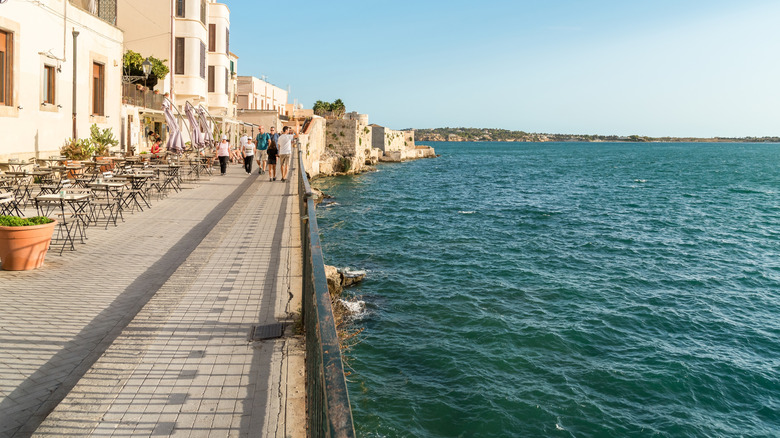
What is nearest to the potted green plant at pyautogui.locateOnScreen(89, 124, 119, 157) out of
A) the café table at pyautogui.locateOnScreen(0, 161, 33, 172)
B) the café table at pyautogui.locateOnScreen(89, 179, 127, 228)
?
the café table at pyautogui.locateOnScreen(0, 161, 33, 172)

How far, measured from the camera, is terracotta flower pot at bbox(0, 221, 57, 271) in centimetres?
803

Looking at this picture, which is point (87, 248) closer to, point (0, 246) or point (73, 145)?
point (0, 246)

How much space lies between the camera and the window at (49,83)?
58.5 feet

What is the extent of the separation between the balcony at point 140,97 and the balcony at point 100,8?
451cm

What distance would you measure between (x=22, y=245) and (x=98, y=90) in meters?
15.7

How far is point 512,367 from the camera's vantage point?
11.3 m

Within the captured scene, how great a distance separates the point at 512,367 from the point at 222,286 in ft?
20.6

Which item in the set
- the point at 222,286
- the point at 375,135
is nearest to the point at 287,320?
the point at 222,286

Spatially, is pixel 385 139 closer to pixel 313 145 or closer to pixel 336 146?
pixel 336 146

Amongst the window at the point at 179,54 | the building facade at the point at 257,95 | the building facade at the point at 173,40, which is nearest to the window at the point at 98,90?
the building facade at the point at 173,40

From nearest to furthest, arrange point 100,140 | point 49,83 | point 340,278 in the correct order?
point 340,278, point 49,83, point 100,140

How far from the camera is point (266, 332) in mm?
5770

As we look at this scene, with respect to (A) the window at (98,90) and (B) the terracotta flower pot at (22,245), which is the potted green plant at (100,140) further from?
(B) the terracotta flower pot at (22,245)

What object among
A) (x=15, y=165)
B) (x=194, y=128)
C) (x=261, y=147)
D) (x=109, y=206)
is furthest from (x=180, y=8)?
(x=109, y=206)
